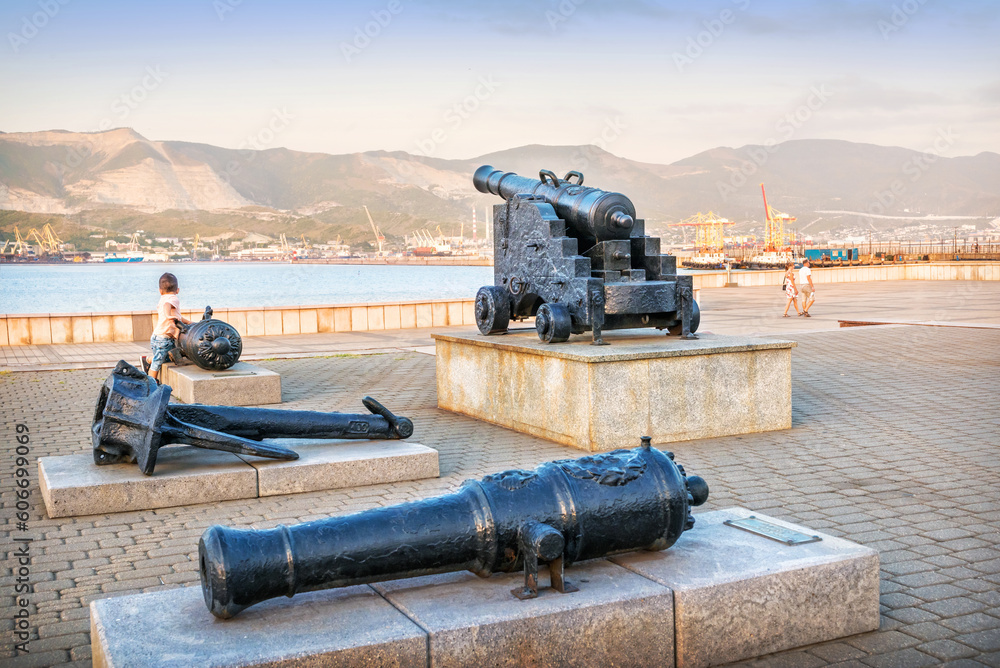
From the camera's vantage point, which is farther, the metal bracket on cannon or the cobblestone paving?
the cobblestone paving

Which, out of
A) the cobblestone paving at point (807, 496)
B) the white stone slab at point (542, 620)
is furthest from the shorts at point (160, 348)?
the white stone slab at point (542, 620)

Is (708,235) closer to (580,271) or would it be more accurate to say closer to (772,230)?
(772,230)

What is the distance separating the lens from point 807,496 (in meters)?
5.65

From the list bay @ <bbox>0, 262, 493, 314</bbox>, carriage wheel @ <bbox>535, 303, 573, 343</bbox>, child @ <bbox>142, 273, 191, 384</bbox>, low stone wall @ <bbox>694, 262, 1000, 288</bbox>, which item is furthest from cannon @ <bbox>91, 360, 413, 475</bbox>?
low stone wall @ <bbox>694, 262, 1000, 288</bbox>

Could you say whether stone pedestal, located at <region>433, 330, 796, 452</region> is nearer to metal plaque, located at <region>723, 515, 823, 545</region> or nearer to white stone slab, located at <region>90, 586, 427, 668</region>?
metal plaque, located at <region>723, 515, 823, 545</region>

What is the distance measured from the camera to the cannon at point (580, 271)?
8078mm

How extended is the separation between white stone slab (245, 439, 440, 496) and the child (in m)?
4.15

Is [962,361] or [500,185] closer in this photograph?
[500,185]

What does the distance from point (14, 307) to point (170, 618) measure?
62441mm

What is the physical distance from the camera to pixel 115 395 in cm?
529

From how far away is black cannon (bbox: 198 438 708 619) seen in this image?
2715 mm

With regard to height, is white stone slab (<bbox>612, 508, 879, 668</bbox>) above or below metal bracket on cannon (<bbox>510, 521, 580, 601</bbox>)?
below

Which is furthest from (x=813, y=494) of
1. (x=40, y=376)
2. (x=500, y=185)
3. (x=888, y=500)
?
(x=40, y=376)

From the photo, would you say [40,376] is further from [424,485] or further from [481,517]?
[481,517]
